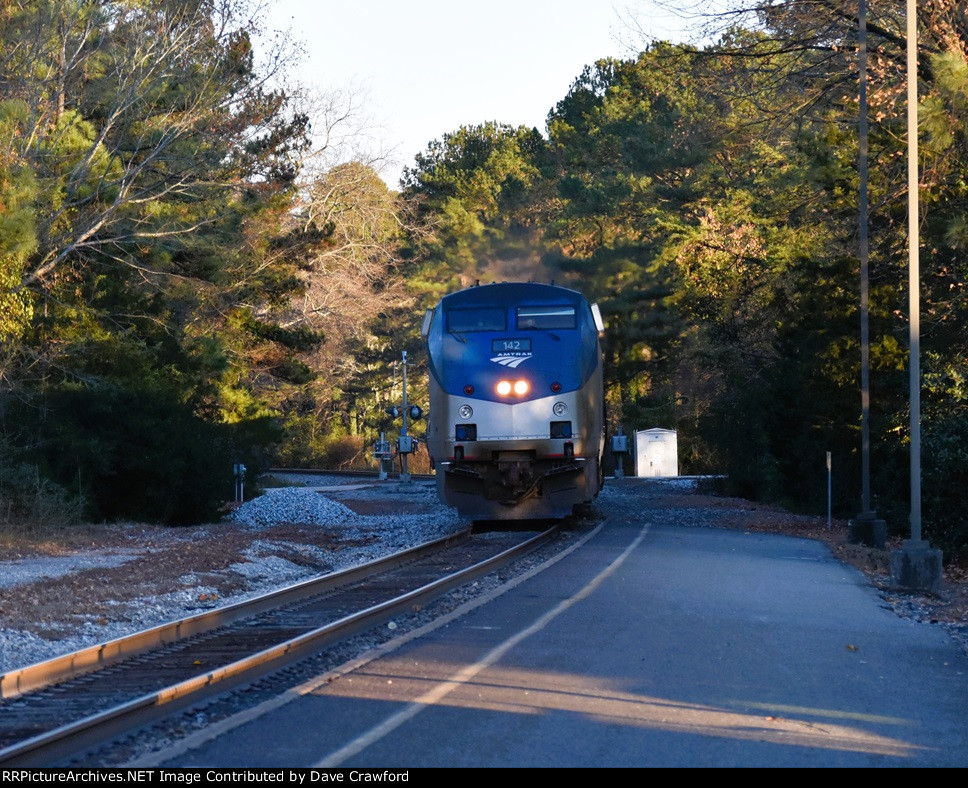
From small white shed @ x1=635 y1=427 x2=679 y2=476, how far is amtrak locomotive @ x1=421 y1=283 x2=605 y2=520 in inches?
920

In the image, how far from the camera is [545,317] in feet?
69.2

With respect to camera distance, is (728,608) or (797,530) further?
(797,530)

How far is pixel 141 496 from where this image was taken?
89.8 ft

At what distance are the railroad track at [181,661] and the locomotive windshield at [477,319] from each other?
5739mm

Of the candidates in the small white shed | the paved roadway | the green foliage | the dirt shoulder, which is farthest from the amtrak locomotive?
the small white shed

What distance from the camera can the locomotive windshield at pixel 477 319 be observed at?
21.0m

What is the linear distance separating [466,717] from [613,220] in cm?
4642

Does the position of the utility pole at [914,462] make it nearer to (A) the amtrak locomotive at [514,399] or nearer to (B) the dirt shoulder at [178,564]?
(B) the dirt shoulder at [178,564]

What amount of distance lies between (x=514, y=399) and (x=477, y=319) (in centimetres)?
165

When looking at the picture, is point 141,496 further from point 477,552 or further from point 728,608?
point 728,608

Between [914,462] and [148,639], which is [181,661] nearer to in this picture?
[148,639]

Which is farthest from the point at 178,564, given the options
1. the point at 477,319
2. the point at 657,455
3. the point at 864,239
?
the point at 657,455
